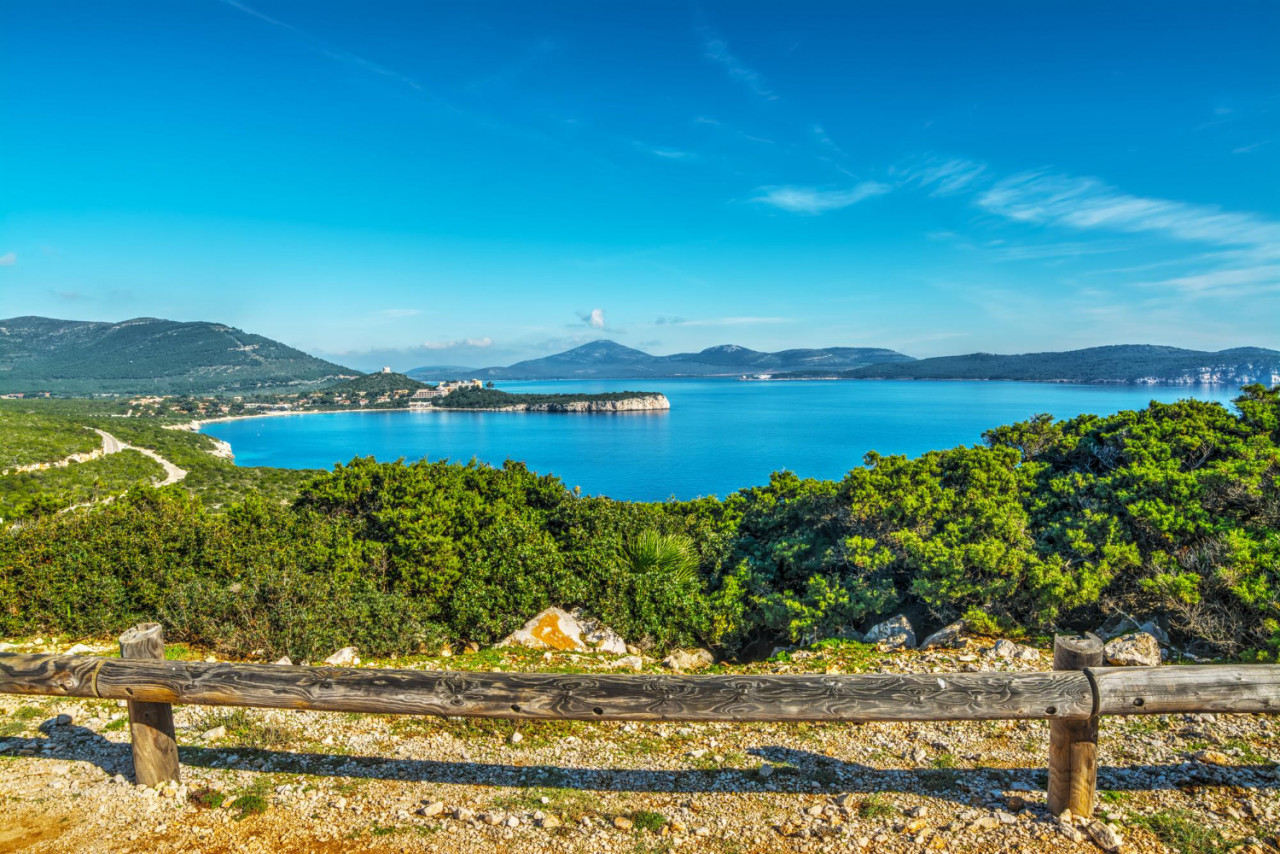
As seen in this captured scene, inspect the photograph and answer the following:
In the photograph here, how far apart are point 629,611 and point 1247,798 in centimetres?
678

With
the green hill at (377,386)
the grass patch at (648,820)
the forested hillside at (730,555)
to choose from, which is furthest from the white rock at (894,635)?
the green hill at (377,386)

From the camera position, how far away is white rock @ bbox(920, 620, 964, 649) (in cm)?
804

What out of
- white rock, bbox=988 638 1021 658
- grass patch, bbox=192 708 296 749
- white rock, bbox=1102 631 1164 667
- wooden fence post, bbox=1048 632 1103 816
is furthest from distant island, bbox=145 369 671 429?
wooden fence post, bbox=1048 632 1103 816

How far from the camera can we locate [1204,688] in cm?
390

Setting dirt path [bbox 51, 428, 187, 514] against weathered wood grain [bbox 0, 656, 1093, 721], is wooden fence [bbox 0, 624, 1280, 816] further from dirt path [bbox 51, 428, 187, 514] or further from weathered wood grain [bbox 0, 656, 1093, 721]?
dirt path [bbox 51, 428, 187, 514]

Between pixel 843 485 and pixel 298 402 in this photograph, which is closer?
pixel 843 485

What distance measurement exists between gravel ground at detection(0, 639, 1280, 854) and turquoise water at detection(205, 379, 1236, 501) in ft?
156

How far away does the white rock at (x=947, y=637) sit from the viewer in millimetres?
8039

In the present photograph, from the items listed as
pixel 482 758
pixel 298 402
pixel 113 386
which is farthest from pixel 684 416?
pixel 113 386

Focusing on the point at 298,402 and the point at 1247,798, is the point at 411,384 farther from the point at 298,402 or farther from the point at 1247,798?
the point at 1247,798

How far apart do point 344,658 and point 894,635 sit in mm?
6788

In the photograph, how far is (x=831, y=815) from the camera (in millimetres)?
4199

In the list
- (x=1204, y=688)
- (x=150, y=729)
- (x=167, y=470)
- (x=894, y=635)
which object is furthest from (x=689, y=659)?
(x=167, y=470)

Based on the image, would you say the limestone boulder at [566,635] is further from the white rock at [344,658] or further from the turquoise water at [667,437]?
the turquoise water at [667,437]
